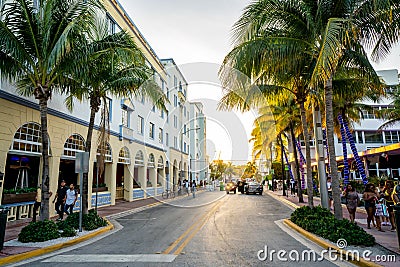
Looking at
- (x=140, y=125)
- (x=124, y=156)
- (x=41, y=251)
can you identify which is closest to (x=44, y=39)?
(x=41, y=251)

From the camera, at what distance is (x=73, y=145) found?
16781 mm

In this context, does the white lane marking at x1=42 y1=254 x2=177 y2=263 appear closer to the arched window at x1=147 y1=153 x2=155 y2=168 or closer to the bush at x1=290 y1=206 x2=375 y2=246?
the bush at x1=290 y1=206 x2=375 y2=246

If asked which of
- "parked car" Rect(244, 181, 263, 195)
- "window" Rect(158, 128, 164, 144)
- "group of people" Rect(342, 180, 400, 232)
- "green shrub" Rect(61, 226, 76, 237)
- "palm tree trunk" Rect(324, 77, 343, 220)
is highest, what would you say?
"window" Rect(158, 128, 164, 144)

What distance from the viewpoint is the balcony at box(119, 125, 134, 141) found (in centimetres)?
2233

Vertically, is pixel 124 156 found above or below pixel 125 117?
below

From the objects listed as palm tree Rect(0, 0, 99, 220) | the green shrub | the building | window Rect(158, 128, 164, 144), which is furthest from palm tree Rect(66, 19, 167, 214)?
window Rect(158, 128, 164, 144)

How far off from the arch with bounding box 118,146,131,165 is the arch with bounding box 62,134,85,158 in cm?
525

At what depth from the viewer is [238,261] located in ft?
21.8

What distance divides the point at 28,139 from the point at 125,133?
9.89 m

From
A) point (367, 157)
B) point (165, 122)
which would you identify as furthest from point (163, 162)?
point (367, 157)

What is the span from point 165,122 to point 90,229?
25.3 meters

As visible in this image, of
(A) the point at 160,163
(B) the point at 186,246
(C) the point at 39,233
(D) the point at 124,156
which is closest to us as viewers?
(B) the point at 186,246

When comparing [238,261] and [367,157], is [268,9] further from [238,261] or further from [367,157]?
[367,157]

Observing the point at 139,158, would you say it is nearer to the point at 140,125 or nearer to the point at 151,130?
the point at 140,125
